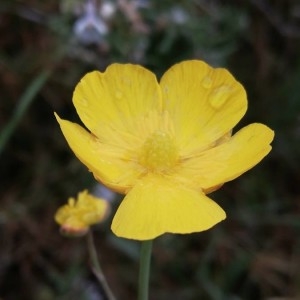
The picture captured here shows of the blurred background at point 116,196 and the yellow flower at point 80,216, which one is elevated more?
the yellow flower at point 80,216

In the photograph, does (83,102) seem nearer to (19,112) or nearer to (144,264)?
(144,264)

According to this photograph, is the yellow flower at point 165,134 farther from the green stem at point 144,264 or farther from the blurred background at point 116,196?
the blurred background at point 116,196

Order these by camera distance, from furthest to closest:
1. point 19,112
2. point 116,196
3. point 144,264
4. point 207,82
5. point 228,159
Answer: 1. point 116,196
2. point 19,112
3. point 207,82
4. point 228,159
5. point 144,264

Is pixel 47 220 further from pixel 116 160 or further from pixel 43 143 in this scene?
pixel 116 160

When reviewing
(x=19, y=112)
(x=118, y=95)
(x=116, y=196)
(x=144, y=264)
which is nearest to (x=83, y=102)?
(x=118, y=95)

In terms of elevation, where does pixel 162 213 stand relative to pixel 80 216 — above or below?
above

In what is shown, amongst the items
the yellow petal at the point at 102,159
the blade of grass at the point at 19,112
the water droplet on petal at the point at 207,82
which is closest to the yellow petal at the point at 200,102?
the water droplet on petal at the point at 207,82

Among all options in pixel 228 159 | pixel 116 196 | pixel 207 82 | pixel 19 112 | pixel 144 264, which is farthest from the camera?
pixel 116 196

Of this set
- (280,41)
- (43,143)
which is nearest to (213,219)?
(43,143)
